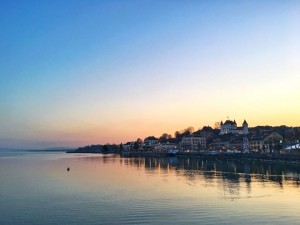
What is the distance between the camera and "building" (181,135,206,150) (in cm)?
19388

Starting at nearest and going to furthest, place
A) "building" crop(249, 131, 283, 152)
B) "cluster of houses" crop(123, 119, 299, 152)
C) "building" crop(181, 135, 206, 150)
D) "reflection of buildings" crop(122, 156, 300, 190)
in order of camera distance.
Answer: "reflection of buildings" crop(122, 156, 300, 190) → "building" crop(249, 131, 283, 152) → "cluster of houses" crop(123, 119, 299, 152) → "building" crop(181, 135, 206, 150)

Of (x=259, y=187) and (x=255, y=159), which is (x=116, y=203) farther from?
(x=255, y=159)

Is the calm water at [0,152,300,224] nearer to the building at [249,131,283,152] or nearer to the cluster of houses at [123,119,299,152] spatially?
the cluster of houses at [123,119,299,152]

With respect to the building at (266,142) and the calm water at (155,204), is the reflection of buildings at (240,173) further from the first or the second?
the building at (266,142)

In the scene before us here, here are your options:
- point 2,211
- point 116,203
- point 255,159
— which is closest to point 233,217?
point 116,203

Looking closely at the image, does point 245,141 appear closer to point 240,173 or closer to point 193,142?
point 193,142

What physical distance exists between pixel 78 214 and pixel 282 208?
13.6 metres

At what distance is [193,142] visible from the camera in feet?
642

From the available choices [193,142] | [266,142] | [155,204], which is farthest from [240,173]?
[193,142]

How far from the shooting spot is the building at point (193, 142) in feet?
636

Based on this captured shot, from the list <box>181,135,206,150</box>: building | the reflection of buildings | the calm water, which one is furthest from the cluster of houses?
the calm water

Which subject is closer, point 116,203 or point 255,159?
point 116,203

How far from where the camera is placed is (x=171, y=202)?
1156 inches

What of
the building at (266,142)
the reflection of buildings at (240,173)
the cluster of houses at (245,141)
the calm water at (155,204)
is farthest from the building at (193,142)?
the calm water at (155,204)
